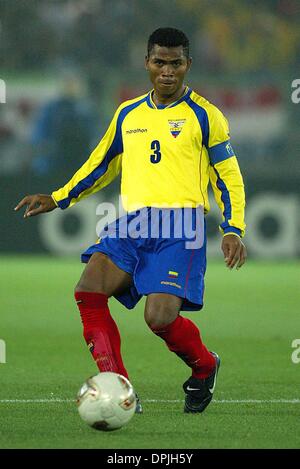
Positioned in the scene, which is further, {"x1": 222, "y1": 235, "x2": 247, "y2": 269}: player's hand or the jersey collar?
the jersey collar

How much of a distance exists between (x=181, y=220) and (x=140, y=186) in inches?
11.1

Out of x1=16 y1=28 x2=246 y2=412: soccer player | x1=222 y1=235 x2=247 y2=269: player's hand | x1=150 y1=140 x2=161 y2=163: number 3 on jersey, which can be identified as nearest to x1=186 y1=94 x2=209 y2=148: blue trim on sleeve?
x1=16 y1=28 x2=246 y2=412: soccer player

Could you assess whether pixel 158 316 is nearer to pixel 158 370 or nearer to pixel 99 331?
pixel 99 331

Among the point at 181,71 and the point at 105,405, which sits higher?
the point at 181,71

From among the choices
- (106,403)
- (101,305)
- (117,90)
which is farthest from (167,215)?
(117,90)

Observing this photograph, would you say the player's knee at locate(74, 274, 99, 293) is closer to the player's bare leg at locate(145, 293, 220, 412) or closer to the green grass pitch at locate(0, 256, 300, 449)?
the player's bare leg at locate(145, 293, 220, 412)

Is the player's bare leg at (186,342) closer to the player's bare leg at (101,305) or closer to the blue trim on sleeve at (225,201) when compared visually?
the player's bare leg at (101,305)

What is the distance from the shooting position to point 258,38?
18719 millimetres

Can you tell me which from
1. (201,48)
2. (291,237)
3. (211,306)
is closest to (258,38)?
(201,48)

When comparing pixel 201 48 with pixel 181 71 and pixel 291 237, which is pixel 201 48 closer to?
pixel 291 237

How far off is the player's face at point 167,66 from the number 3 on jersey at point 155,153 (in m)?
0.29

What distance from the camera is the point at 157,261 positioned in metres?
5.86

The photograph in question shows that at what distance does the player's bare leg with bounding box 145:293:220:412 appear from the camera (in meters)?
5.75

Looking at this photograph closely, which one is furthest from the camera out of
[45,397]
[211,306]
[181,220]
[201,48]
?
[201,48]
